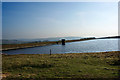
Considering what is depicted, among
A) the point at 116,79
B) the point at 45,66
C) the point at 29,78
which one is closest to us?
the point at 116,79

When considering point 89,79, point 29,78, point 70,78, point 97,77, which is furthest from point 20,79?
point 97,77

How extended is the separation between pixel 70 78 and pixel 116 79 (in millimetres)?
3463

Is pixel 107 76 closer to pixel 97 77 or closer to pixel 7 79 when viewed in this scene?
pixel 97 77

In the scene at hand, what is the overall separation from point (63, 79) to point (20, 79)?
343 centimetres

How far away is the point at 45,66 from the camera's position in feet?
43.7

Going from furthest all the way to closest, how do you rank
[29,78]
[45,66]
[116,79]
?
[45,66]
[29,78]
[116,79]

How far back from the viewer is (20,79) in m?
9.23

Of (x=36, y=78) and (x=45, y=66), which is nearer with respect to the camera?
(x=36, y=78)

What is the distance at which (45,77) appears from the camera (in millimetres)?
9562

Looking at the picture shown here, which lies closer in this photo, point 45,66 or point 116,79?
point 116,79

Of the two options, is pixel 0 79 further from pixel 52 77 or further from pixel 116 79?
pixel 116 79

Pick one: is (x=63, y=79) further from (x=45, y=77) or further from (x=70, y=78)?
(x=45, y=77)

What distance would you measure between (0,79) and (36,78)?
9.58ft

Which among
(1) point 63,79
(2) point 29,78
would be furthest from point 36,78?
(1) point 63,79
